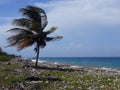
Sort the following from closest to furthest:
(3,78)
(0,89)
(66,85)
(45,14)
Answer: (0,89), (66,85), (3,78), (45,14)

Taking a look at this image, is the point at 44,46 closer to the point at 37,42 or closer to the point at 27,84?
the point at 37,42

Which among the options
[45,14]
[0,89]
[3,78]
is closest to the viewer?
[0,89]

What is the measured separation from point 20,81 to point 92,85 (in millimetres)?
4402

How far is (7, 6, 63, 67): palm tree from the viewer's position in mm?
45562

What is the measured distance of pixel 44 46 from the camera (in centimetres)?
4641

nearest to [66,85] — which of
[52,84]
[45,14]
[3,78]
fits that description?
[52,84]

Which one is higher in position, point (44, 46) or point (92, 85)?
point (44, 46)

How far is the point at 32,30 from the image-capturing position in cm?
4562

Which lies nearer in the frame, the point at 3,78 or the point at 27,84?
the point at 27,84

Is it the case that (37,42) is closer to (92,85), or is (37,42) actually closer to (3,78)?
(3,78)

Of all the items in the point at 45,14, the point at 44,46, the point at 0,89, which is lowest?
the point at 0,89

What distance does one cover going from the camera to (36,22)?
45.6 meters

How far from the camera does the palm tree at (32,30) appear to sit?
149 ft

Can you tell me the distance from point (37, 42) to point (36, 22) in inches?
77.6
